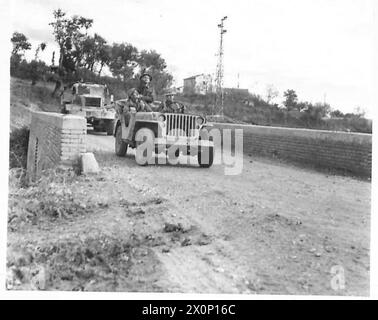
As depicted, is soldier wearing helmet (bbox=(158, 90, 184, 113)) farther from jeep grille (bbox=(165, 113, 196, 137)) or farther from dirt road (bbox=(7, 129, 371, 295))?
dirt road (bbox=(7, 129, 371, 295))

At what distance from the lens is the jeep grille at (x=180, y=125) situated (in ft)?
22.8

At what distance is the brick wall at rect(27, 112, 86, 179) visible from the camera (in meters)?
5.55

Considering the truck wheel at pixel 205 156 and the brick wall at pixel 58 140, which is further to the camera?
the truck wheel at pixel 205 156

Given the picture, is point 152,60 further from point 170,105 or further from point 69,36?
point 69,36

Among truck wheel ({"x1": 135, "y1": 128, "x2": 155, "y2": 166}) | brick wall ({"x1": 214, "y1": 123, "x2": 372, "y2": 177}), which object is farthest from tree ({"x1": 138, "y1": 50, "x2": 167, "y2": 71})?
brick wall ({"x1": 214, "y1": 123, "x2": 372, "y2": 177})

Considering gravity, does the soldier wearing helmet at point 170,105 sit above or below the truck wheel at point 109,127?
above

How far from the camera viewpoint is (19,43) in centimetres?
435

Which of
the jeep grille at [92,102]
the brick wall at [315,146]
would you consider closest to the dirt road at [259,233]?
the brick wall at [315,146]

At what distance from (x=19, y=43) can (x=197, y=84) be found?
5.00 meters

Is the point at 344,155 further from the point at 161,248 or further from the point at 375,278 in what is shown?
the point at 161,248

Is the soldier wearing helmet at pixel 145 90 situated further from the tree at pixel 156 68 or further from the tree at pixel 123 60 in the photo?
the tree at pixel 123 60

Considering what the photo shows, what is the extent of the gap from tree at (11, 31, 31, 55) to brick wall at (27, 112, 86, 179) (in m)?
1.21

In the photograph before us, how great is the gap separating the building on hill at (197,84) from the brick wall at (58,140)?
8.60 ft

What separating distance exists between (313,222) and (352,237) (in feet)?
1.28
